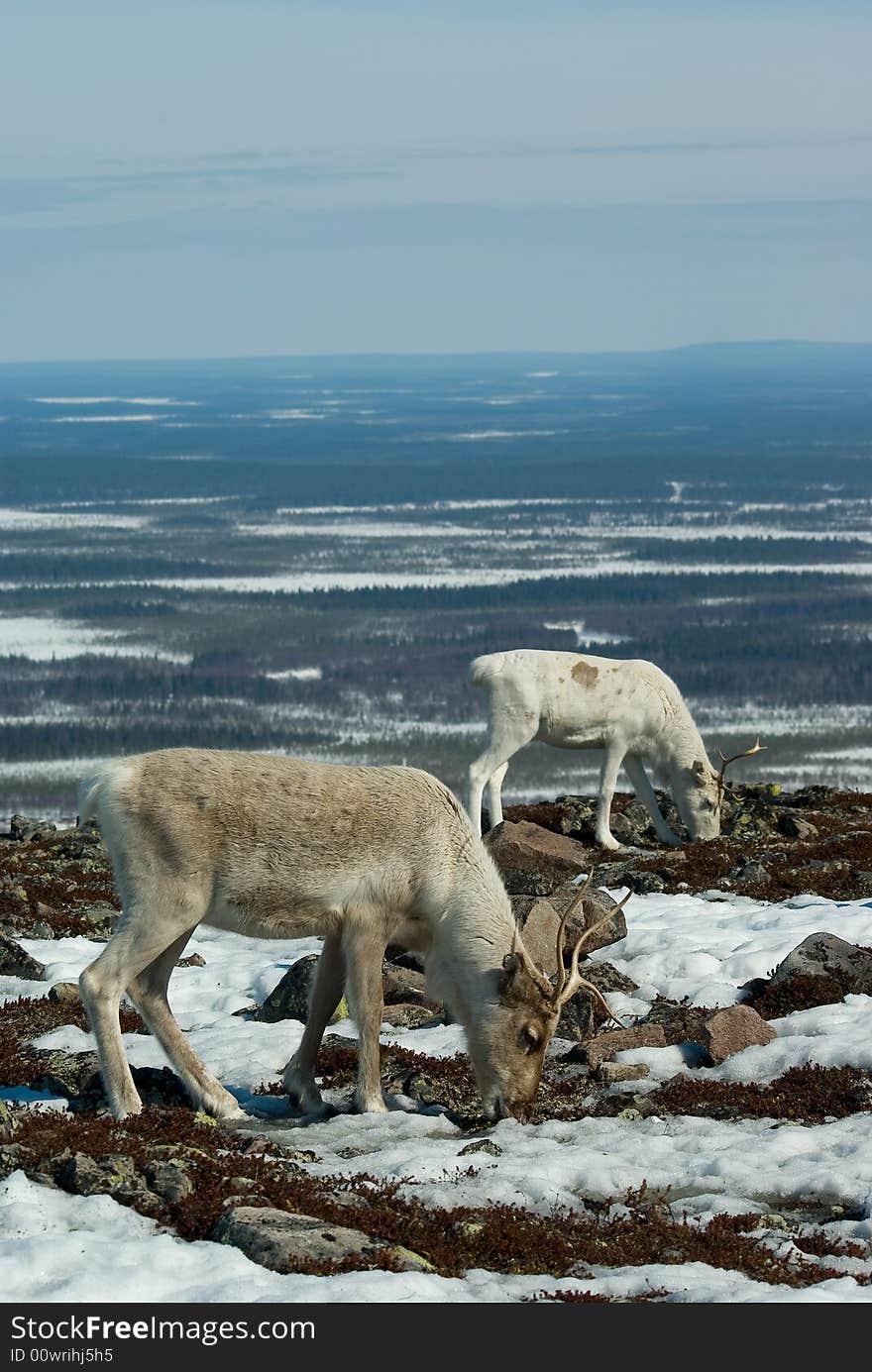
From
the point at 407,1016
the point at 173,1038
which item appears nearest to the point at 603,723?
the point at 407,1016

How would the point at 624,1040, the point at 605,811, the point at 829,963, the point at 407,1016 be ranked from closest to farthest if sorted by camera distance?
the point at 624,1040
the point at 829,963
the point at 407,1016
the point at 605,811

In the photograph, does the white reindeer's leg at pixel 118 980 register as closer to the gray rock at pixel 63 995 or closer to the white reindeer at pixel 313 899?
the white reindeer at pixel 313 899

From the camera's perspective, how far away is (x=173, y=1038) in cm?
1114

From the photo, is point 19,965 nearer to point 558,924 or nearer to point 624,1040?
point 558,924

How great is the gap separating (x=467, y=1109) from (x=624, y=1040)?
1727mm

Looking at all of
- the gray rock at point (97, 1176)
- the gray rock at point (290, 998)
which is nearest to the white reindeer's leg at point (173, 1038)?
the gray rock at point (97, 1176)

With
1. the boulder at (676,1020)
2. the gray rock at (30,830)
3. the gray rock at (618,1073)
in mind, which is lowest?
the gray rock at (30,830)

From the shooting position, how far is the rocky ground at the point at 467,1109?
8453mm

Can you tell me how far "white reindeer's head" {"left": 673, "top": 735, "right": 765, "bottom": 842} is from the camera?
23.7 meters

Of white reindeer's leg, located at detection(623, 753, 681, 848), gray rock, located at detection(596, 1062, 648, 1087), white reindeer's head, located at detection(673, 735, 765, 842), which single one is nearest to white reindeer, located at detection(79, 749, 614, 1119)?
gray rock, located at detection(596, 1062, 648, 1087)

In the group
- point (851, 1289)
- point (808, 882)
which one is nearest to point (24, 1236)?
point (851, 1289)

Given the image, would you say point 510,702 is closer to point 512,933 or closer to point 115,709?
point 512,933

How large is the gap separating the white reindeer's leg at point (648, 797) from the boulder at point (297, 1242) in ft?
50.2

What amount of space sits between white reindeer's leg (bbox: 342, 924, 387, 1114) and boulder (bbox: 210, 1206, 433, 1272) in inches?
110
